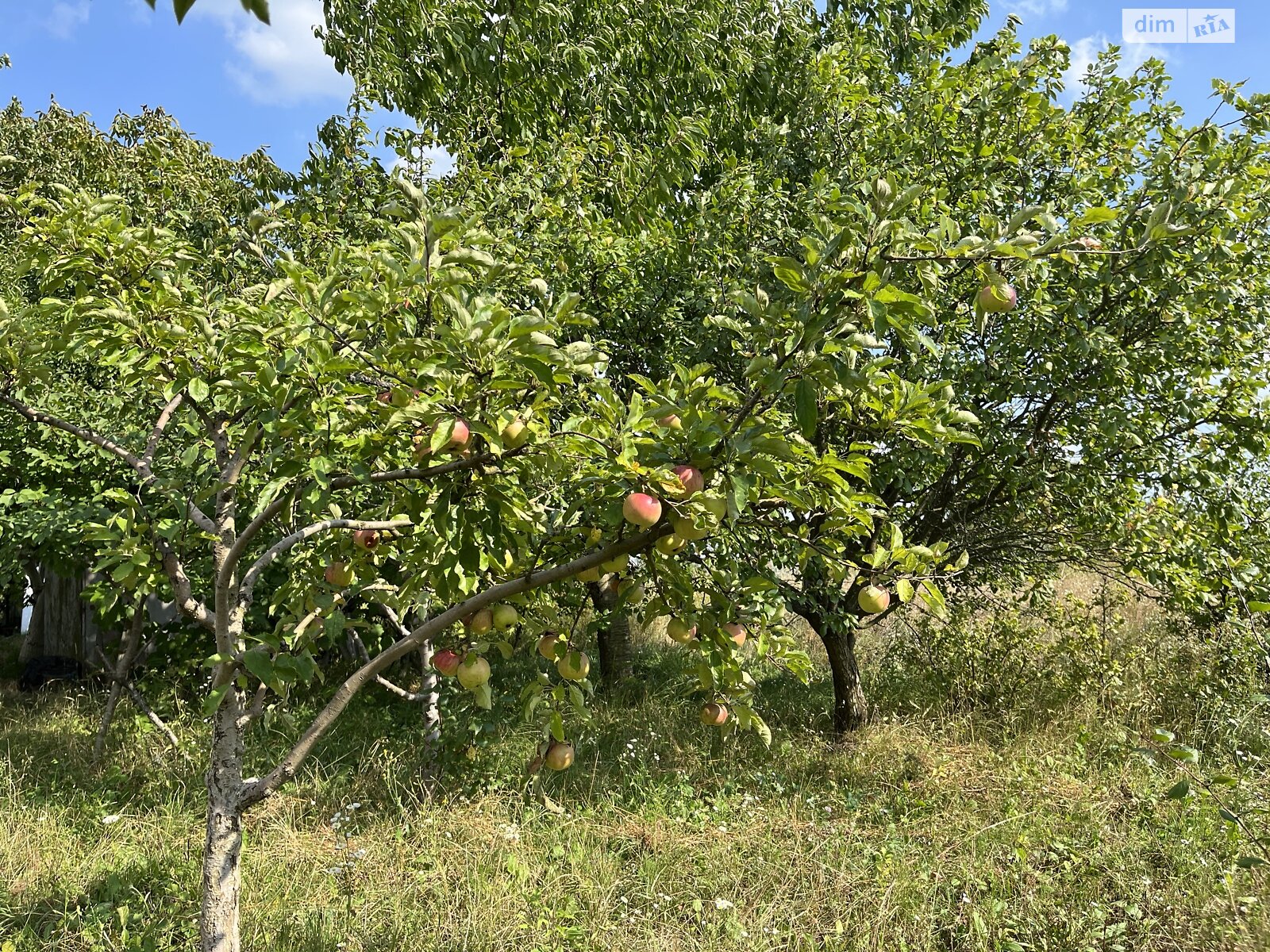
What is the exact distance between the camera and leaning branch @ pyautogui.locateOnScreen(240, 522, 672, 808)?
186 centimetres

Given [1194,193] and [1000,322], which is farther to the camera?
[1000,322]

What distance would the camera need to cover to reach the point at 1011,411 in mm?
4613

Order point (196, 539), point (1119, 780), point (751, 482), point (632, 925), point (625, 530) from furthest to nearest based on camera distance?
point (1119, 780), point (632, 925), point (196, 539), point (625, 530), point (751, 482)

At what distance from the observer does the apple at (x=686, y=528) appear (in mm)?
1769

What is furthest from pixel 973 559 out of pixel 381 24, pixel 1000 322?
pixel 381 24

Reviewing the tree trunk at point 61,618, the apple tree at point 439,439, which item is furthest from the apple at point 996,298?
the tree trunk at point 61,618

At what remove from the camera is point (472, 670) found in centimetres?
239

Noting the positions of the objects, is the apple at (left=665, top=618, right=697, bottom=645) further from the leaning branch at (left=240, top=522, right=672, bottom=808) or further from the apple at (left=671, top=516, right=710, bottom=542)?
the apple at (left=671, top=516, right=710, bottom=542)

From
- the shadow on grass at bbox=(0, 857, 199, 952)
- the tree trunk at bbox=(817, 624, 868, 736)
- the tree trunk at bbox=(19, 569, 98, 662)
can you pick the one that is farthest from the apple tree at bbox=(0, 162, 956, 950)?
the tree trunk at bbox=(19, 569, 98, 662)

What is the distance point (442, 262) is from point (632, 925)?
2.76m

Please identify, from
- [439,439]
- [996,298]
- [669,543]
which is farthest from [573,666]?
[996,298]

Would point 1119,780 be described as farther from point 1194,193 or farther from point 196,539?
point 196,539

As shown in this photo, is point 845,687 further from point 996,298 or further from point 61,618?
point 61,618

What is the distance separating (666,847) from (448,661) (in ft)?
6.49
